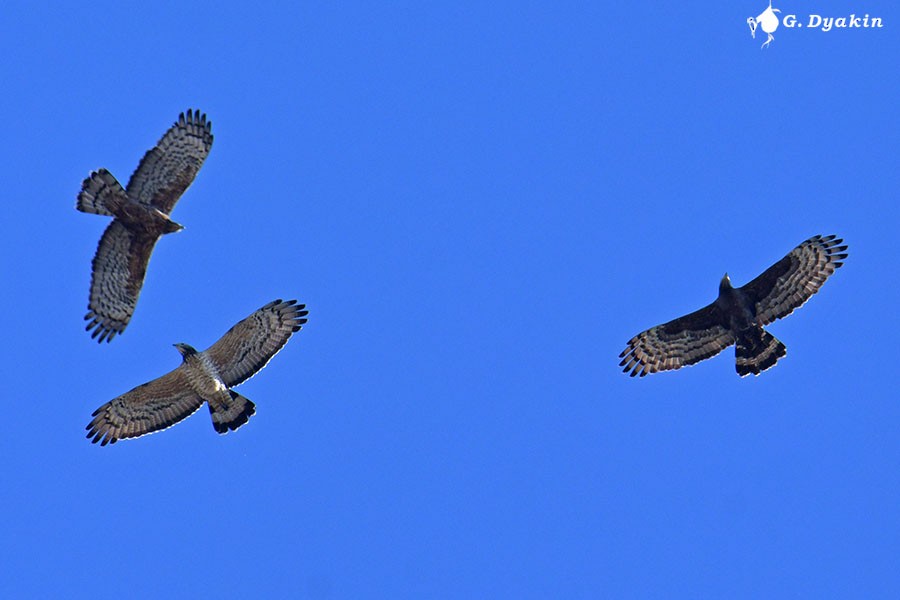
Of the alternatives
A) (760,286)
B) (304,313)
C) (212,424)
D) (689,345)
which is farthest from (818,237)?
(212,424)

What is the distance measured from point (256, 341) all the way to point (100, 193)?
2771 millimetres

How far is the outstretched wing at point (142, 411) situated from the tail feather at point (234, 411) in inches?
13.5

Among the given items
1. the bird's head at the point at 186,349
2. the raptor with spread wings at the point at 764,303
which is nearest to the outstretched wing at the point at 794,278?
the raptor with spread wings at the point at 764,303

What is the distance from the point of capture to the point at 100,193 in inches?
759

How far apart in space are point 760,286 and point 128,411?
330 inches

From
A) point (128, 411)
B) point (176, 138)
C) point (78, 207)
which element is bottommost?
point (128, 411)

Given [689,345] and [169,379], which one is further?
[689,345]

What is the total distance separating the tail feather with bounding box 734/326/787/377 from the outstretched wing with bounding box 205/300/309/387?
228 inches

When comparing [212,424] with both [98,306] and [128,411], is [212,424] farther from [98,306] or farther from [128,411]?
[98,306]

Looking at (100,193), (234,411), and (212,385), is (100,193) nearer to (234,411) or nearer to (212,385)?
(212,385)

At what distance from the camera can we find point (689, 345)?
20312mm

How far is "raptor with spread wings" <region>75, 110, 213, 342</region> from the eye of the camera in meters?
19.3

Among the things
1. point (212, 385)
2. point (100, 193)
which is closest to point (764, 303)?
point (212, 385)

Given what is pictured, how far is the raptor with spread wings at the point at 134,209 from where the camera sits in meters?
19.3
